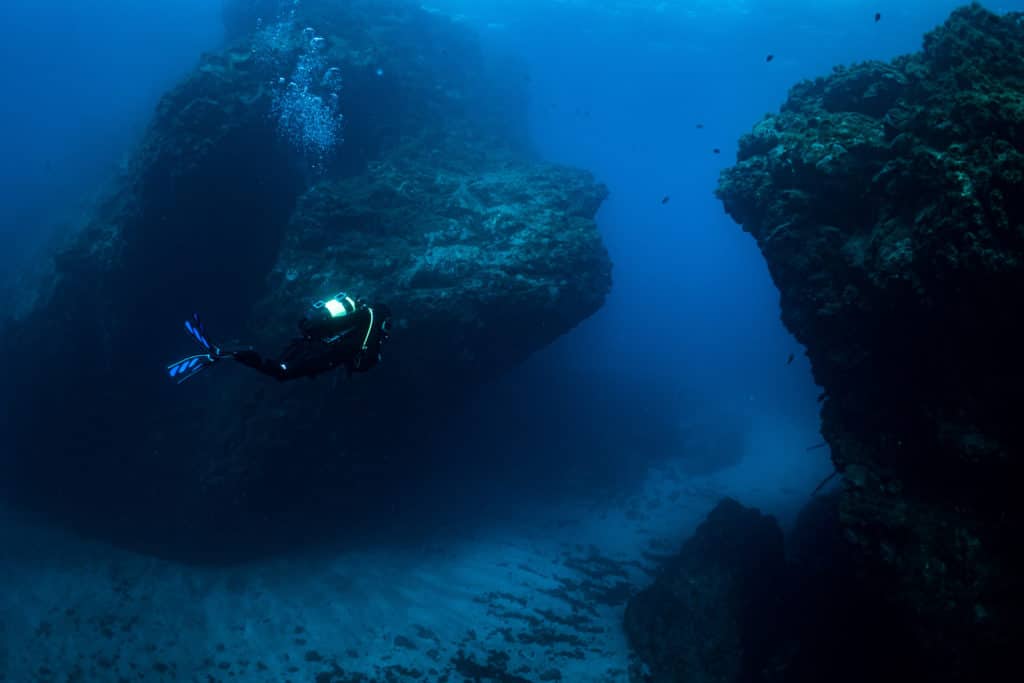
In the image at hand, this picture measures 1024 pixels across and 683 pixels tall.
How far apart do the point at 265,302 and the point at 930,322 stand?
1311 cm

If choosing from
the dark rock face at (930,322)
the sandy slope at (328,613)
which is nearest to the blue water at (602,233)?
the sandy slope at (328,613)

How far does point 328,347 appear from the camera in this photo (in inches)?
156

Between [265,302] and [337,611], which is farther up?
[265,302]

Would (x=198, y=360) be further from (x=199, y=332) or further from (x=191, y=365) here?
(x=199, y=332)

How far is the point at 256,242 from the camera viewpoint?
14961mm

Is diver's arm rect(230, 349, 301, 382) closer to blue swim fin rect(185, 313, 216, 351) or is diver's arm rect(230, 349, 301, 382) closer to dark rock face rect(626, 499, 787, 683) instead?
blue swim fin rect(185, 313, 216, 351)

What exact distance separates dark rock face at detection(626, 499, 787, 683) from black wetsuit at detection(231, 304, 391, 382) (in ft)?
29.1

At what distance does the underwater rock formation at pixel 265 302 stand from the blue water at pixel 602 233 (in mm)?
1871

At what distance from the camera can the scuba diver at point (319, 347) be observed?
12.0 ft

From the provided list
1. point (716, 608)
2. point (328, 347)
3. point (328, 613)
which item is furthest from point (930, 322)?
point (328, 613)

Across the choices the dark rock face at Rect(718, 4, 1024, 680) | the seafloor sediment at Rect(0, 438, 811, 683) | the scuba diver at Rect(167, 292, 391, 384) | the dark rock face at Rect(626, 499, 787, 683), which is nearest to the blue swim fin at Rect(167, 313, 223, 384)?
the scuba diver at Rect(167, 292, 391, 384)

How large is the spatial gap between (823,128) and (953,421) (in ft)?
19.2

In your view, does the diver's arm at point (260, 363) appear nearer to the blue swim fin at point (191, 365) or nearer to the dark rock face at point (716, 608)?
the blue swim fin at point (191, 365)

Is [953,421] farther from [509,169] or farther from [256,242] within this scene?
[256,242]
